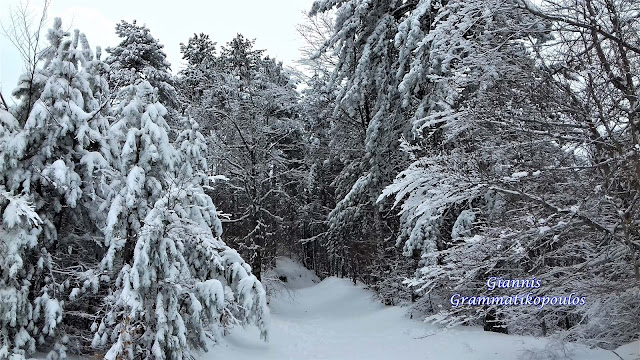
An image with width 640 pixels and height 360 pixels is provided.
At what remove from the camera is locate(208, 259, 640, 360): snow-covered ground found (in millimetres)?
7820

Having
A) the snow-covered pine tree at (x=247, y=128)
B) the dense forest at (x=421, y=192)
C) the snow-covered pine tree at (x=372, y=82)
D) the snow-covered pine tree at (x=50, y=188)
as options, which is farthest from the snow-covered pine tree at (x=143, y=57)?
the snow-covered pine tree at (x=50, y=188)

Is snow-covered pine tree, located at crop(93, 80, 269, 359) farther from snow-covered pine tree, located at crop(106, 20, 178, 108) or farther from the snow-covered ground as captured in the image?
snow-covered pine tree, located at crop(106, 20, 178, 108)

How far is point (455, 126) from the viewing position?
262 inches

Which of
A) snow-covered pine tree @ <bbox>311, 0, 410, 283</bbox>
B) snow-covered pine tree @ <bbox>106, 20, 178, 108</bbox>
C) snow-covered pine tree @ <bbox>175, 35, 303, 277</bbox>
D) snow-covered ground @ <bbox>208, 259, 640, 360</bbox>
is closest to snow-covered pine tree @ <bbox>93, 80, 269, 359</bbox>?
snow-covered ground @ <bbox>208, 259, 640, 360</bbox>

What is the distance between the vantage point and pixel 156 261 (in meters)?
6.83

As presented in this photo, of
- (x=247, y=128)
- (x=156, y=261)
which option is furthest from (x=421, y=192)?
(x=247, y=128)

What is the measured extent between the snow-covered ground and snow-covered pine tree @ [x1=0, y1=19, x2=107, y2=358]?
290cm

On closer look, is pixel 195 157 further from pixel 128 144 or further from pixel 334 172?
pixel 334 172

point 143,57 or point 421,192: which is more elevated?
point 143,57

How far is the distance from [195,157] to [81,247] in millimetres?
3412

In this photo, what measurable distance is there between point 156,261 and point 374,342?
6.59m

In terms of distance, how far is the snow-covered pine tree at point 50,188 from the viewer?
6203 millimetres

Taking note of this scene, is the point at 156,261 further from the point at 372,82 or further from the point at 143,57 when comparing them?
the point at 143,57

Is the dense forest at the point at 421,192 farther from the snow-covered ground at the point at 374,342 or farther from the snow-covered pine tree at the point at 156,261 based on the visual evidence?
the snow-covered ground at the point at 374,342
